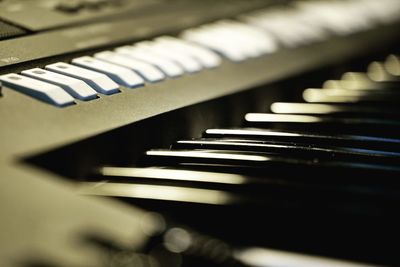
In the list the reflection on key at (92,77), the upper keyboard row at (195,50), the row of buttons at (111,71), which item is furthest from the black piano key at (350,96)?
the reflection on key at (92,77)

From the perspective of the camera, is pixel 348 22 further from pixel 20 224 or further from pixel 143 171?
pixel 20 224

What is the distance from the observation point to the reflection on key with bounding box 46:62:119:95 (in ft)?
2.83

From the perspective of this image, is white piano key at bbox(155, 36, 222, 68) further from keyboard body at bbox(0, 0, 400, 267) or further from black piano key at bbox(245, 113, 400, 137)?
black piano key at bbox(245, 113, 400, 137)

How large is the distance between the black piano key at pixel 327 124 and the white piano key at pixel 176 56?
0.43ft

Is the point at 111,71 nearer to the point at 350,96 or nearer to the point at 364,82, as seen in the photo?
the point at 350,96

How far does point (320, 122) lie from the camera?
3.42 ft

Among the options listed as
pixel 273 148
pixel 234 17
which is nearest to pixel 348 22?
pixel 234 17

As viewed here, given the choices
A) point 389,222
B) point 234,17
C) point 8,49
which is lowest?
point 389,222

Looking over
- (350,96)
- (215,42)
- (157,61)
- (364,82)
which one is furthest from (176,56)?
(364,82)

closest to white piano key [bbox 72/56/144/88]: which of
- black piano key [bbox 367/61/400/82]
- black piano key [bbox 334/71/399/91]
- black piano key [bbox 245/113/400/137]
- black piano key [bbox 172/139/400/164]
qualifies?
black piano key [bbox 172/139/400/164]

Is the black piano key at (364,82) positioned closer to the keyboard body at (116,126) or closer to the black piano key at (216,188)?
the keyboard body at (116,126)

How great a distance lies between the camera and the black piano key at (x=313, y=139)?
92 cm

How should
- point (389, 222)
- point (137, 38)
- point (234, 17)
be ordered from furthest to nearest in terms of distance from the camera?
point (234, 17)
point (137, 38)
point (389, 222)

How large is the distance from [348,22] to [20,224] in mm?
1421
